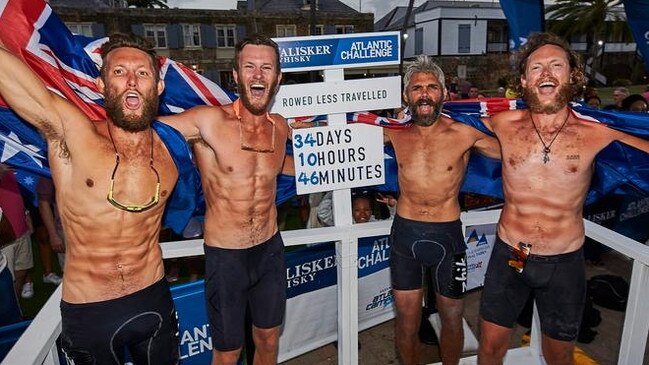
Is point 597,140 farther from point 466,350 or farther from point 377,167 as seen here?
point 466,350

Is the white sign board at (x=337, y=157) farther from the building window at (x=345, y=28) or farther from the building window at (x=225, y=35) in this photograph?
the building window at (x=345, y=28)

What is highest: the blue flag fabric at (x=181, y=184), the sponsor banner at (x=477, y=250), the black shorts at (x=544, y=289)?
the blue flag fabric at (x=181, y=184)

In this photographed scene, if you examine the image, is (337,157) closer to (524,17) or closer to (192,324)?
(192,324)

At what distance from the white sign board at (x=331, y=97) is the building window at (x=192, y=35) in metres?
29.9

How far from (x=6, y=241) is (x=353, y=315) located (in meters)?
3.83

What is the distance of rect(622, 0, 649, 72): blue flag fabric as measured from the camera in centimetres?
597

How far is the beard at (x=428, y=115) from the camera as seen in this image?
3.24 metres

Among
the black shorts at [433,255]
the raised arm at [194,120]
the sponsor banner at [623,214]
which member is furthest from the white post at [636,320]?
the sponsor banner at [623,214]

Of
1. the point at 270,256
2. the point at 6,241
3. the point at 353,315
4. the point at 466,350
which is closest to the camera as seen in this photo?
the point at 270,256

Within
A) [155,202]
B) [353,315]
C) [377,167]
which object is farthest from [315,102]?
[353,315]

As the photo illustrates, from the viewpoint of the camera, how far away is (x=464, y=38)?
39.2 m

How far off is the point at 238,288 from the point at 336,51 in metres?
1.83

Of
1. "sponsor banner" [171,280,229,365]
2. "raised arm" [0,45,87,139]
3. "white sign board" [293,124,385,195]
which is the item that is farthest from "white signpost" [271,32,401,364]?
"raised arm" [0,45,87,139]

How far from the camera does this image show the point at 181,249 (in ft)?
10.1
